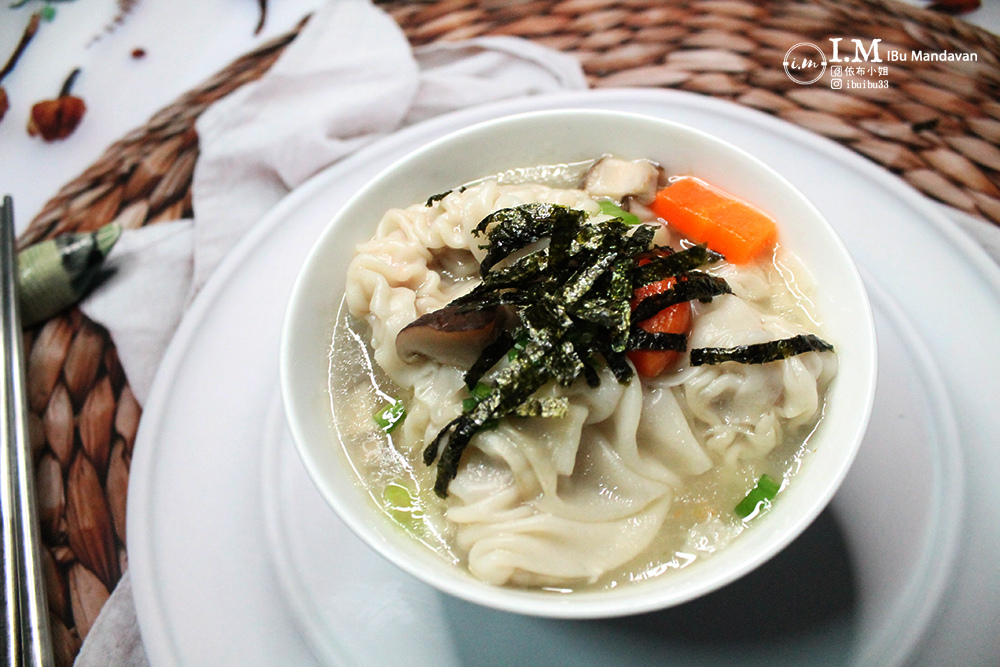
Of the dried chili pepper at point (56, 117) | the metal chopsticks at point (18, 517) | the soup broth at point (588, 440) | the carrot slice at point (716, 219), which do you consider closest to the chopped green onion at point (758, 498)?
the soup broth at point (588, 440)

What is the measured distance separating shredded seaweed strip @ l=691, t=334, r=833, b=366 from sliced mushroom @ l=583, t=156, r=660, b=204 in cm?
65

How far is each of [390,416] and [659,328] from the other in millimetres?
768

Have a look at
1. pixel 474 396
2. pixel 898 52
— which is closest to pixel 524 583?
pixel 474 396

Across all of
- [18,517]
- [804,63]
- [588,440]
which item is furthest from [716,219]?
[18,517]

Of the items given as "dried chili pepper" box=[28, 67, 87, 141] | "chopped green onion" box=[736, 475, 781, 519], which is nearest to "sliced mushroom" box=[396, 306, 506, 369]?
"chopped green onion" box=[736, 475, 781, 519]

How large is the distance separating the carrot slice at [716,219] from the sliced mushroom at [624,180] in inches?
2.1

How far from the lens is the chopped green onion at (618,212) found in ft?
6.51

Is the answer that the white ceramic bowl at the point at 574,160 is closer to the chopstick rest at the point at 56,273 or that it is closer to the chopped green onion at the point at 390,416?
the chopped green onion at the point at 390,416

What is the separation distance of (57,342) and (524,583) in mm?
2137

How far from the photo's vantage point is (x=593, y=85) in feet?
9.55

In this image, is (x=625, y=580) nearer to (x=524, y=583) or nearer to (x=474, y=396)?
(x=524, y=583)

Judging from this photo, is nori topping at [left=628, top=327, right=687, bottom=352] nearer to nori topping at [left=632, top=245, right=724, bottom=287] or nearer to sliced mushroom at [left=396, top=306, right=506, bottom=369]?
nori topping at [left=632, top=245, right=724, bottom=287]

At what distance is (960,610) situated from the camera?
5.48ft

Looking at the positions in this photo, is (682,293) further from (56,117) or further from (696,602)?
(56,117)
